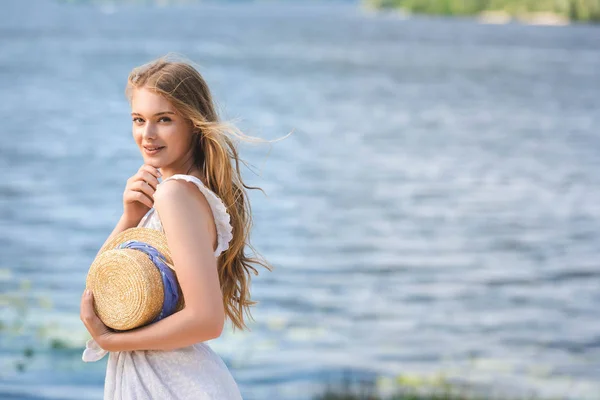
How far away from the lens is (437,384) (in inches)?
383

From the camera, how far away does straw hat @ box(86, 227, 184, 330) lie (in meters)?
2.77

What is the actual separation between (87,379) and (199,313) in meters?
6.77

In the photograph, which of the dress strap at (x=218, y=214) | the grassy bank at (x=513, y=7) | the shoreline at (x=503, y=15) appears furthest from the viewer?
the shoreline at (x=503, y=15)

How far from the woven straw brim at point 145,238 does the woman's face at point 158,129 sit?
0.67 feet

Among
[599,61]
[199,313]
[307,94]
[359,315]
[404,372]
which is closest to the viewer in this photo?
[199,313]

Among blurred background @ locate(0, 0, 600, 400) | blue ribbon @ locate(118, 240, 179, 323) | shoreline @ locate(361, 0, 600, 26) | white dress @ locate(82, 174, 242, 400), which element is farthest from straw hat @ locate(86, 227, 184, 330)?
shoreline @ locate(361, 0, 600, 26)

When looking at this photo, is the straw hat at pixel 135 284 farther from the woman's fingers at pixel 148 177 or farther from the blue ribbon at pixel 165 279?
the woman's fingers at pixel 148 177

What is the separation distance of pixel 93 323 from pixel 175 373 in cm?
24

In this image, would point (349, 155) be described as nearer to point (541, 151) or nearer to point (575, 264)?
point (541, 151)

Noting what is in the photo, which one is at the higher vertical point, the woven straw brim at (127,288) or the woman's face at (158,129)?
the woman's face at (158,129)

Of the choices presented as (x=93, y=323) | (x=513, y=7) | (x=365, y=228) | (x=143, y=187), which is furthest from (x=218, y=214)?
(x=513, y=7)

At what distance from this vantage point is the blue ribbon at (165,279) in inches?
110

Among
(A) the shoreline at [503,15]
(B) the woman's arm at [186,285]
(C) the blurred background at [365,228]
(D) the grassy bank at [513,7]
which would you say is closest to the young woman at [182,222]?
(B) the woman's arm at [186,285]

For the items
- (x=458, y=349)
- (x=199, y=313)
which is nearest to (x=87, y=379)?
(x=458, y=349)
